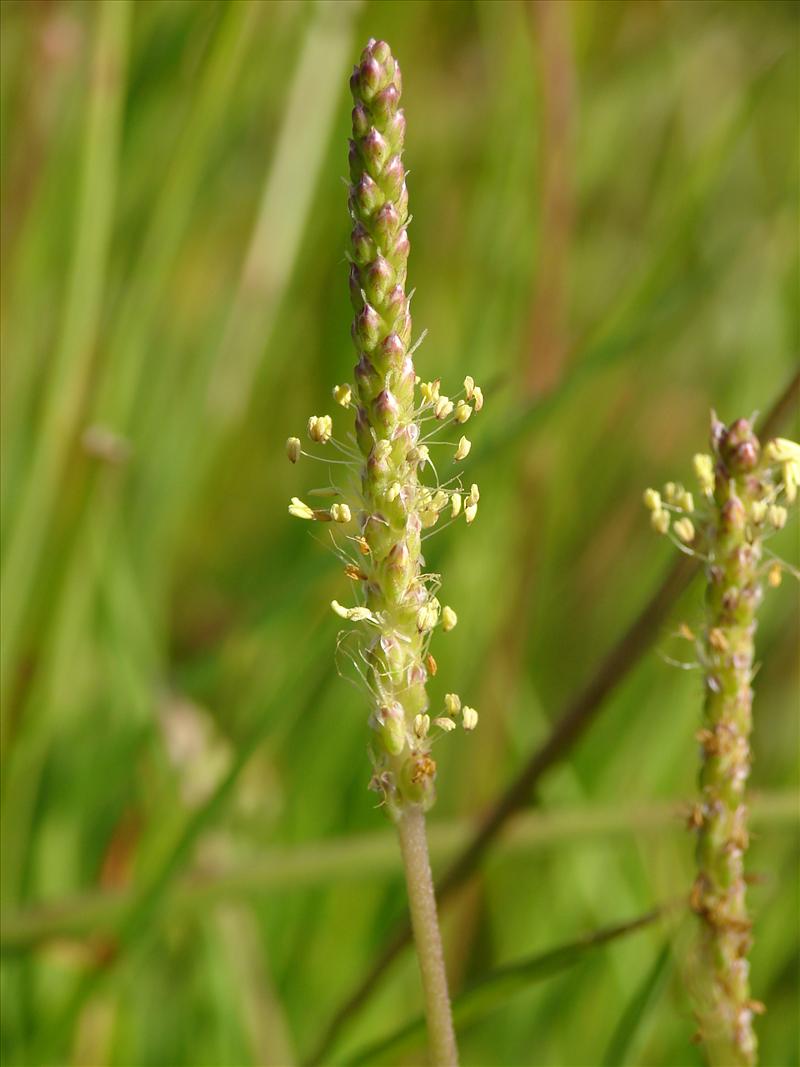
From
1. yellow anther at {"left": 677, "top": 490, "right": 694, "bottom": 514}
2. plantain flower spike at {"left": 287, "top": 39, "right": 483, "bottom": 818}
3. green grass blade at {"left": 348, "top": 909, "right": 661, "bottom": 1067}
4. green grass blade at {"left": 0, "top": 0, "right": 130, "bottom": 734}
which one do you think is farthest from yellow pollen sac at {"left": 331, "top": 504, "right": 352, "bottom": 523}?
green grass blade at {"left": 0, "top": 0, "right": 130, "bottom": 734}

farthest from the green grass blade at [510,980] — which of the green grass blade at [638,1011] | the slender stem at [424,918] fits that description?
the slender stem at [424,918]

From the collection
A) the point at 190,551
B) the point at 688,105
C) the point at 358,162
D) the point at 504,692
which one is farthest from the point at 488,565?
the point at 358,162

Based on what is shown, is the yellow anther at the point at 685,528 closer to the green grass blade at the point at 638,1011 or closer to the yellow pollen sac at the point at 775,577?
the yellow pollen sac at the point at 775,577

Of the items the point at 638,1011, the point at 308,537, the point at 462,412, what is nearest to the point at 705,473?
the point at 462,412

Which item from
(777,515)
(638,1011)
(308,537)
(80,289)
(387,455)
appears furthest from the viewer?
(308,537)

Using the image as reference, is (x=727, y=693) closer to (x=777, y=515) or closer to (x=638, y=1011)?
(x=777, y=515)

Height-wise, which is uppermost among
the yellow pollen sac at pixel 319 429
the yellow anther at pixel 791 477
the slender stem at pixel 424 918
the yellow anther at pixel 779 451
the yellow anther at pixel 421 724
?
the yellow anther at pixel 779 451
